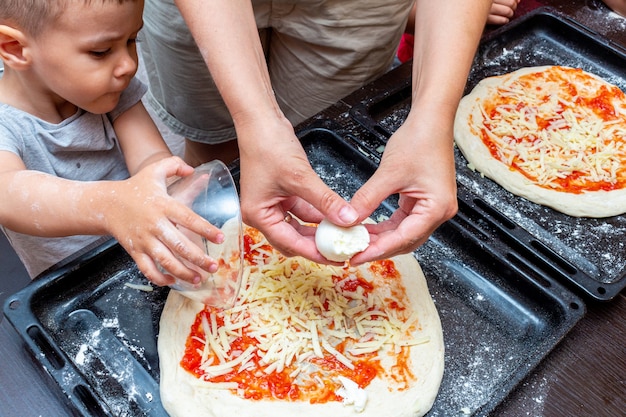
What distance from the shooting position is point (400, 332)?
1359 mm

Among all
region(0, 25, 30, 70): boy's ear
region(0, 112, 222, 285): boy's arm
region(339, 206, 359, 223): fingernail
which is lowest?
region(339, 206, 359, 223): fingernail

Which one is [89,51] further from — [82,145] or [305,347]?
[305,347]

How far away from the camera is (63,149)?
1.54m

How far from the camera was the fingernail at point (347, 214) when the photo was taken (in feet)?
3.81

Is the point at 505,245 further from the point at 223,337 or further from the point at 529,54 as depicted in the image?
the point at 529,54

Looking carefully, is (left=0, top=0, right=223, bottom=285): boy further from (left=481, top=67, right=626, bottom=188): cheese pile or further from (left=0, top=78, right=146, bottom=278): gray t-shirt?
(left=481, top=67, right=626, bottom=188): cheese pile

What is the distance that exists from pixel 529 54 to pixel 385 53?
57 cm

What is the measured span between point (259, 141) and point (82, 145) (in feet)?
1.96

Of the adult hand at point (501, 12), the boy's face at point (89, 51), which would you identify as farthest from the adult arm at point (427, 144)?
the adult hand at point (501, 12)

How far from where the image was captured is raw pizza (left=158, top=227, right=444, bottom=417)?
1.22m

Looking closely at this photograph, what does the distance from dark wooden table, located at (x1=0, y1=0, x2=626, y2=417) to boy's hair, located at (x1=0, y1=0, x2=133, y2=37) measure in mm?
624

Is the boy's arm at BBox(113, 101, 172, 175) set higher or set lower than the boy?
lower

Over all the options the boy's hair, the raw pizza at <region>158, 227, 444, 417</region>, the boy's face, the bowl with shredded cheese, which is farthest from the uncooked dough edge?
the boy's hair

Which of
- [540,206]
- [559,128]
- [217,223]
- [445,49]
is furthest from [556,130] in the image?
[217,223]
